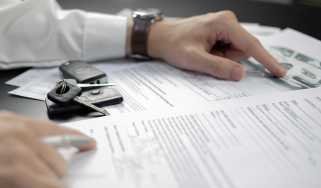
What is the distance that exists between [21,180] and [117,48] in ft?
1.53

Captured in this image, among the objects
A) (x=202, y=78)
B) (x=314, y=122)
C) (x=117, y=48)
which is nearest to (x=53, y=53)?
(x=117, y=48)

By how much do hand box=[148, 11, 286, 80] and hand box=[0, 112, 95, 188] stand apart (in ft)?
1.19

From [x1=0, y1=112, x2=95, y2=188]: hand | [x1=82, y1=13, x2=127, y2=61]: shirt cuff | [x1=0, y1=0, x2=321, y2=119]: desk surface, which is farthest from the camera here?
[x1=0, y1=0, x2=321, y2=119]: desk surface

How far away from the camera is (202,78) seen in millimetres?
680

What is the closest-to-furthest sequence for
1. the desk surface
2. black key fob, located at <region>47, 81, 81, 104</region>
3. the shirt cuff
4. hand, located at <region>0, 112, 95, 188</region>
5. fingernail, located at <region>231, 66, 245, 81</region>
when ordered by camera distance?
hand, located at <region>0, 112, 95, 188</region>, black key fob, located at <region>47, 81, 81, 104</region>, fingernail, located at <region>231, 66, 245, 81</region>, the shirt cuff, the desk surface

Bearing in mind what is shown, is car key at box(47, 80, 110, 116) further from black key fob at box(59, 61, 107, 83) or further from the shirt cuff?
the shirt cuff

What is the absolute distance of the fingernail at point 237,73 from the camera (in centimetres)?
65

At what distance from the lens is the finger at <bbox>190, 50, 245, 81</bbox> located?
66 cm

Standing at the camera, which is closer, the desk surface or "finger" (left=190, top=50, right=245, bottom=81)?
"finger" (left=190, top=50, right=245, bottom=81)

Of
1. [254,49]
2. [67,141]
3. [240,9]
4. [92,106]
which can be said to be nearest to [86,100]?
[92,106]

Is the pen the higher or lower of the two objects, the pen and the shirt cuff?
the lower

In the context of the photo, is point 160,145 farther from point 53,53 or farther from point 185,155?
point 53,53

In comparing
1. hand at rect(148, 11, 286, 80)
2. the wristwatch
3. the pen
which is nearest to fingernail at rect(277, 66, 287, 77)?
hand at rect(148, 11, 286, 80)

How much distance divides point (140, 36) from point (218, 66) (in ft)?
0.73
